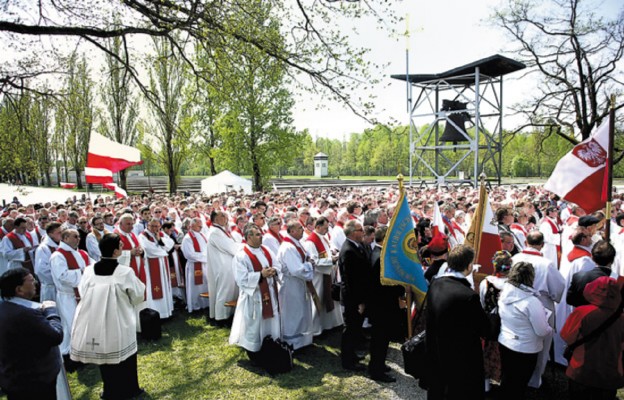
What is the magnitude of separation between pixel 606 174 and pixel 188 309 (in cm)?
736

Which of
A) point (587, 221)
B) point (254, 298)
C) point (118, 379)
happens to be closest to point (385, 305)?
point (254, 298)

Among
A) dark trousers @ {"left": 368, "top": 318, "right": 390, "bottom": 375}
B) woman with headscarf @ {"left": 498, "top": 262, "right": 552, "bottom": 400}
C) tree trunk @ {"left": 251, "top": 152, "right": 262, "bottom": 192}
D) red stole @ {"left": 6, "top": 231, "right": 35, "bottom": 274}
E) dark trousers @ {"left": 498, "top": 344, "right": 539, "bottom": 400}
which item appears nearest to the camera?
woman with headscarf @ {"left": 498, "top": 262, "right": 552, "bottom": 400}

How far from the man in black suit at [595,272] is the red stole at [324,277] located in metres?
3.45

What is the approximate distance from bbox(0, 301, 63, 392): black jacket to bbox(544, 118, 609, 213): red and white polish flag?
5.77 m

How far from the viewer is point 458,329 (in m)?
3.79

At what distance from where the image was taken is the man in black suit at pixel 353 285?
559 centimetres

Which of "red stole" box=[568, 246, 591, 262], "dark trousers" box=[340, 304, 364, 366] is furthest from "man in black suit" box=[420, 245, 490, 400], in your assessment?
"red stole" box=[568, 246, 591, 262]

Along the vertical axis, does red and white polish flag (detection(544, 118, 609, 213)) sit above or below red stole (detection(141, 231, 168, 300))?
above

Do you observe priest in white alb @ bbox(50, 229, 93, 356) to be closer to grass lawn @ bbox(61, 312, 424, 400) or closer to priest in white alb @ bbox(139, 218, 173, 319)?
grass lawn @ bbox(61, 312, 424, 400)

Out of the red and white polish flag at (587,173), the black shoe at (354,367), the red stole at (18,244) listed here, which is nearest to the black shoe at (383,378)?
the black shoe at (354,367)

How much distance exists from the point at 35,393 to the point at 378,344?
141 inches

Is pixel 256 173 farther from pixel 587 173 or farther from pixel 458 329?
pixel 458 329

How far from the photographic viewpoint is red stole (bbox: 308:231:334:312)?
6.95 meters

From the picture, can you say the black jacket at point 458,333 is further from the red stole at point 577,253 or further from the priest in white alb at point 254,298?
the priest in white alb at point 254,298
